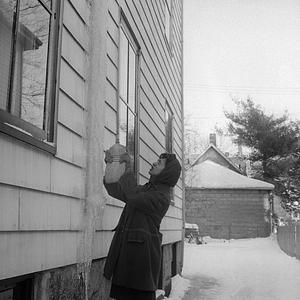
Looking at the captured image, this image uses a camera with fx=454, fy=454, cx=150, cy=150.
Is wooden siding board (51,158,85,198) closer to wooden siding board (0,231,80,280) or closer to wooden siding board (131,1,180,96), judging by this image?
wooden siding board (0,231,80,280)

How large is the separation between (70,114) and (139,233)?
0.92m

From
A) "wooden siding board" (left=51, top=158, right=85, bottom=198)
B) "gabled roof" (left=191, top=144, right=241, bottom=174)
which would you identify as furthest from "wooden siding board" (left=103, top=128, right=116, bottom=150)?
"gabled roof" (left=191, top=144, right=241, bottom=174)

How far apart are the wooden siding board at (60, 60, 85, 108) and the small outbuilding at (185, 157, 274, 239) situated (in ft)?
70.1

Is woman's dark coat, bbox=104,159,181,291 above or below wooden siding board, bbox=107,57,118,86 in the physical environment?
below

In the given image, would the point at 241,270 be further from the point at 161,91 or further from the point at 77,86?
the point at 77,86

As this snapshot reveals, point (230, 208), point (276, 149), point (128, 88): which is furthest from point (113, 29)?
point (276, 149)

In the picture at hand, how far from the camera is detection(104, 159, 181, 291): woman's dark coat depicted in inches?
107

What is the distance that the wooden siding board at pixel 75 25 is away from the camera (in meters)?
3.02

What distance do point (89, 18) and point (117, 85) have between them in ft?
2.90

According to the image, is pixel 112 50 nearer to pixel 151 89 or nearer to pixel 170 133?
pixel 151 89

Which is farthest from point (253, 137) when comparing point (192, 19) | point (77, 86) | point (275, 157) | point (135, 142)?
point (77, 86)

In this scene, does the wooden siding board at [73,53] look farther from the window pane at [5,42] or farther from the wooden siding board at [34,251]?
the wooden siding board at [34,251]

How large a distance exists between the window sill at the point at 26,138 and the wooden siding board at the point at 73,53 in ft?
2.19

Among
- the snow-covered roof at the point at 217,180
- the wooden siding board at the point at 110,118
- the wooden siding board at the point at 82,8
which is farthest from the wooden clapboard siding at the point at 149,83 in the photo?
the snow-covered roof at the point at 217,180
